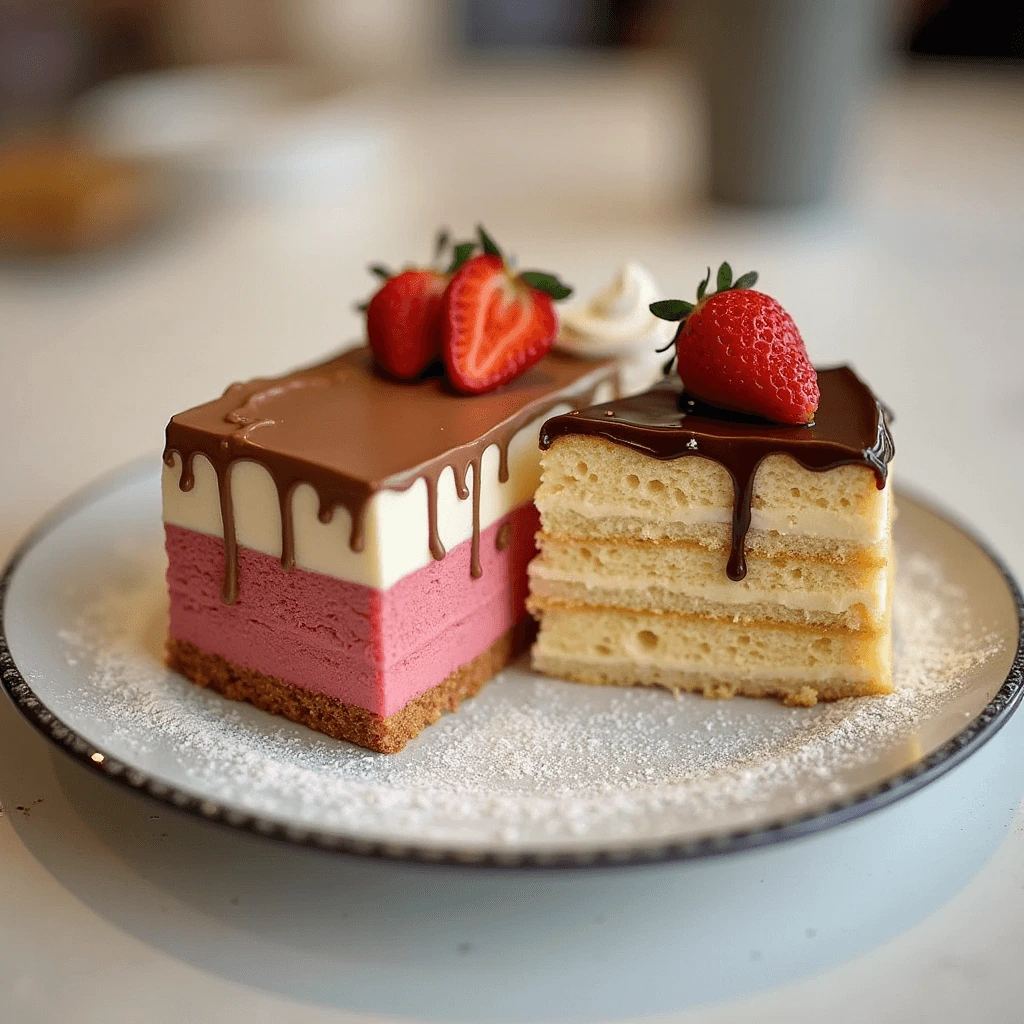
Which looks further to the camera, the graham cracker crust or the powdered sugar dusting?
the graham cracker crust

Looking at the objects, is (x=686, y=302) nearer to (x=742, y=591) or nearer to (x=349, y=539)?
(x=742, y=591)

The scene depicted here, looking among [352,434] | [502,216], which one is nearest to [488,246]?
[352,434]

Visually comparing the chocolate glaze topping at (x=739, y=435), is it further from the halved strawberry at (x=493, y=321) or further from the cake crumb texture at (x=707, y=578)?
the halved strawberry at (x=493, y=321)

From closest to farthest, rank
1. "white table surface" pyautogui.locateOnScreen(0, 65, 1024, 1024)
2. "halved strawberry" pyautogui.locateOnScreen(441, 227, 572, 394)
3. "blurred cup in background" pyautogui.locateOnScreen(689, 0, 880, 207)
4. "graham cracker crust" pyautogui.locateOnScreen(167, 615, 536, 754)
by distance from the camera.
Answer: "white table surface" pyautogui.locateOnScreen(0, 65, 1024, 1024) < "graham cracker crust" pyautogui.locateOnScreen(167, 615, 536, 754) < "halved strawberry" pyautogui.locateOnScreen(441, 227, 572, 394) < "blurred cup in background" pyautogui.locateOnScreen(689, 0, 880, 207)

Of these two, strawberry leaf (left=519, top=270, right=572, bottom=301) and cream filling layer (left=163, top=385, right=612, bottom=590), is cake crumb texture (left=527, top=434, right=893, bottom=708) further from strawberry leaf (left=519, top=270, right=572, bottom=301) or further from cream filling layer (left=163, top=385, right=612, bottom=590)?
strawberry leaf (left=519, top=270, right=572, bottom=301)

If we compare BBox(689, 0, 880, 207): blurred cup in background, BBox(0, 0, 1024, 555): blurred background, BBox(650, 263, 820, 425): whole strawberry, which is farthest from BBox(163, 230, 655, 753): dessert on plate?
BBox(689, 0, 880, 207): blurred cup in background

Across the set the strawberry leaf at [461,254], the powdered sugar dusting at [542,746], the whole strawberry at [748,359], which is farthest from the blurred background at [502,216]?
the strawberry leaf at [461,254]
